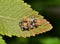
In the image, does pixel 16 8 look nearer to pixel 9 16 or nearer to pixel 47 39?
pixel 9 16

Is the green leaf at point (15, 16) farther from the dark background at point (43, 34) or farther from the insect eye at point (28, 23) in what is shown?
the dark background at point (43, 34)

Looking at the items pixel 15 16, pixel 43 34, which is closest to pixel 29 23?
pixel 15 16

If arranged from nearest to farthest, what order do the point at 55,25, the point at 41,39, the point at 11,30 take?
the point at 11,30
the point at 41,39
the point at 55,25

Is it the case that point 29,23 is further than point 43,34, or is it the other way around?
point 43,34

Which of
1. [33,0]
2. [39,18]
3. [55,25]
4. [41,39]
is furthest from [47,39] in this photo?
[39,18]

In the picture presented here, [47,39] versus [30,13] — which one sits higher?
[30,13]

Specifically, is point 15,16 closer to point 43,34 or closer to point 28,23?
point 28,23
